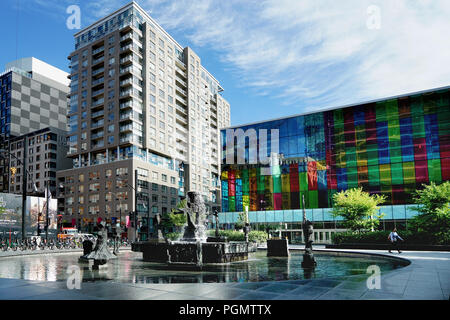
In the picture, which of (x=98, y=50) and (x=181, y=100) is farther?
(x=181, y=100)

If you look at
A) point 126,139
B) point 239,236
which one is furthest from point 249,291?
point 126,139

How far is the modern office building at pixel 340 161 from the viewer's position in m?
52.7

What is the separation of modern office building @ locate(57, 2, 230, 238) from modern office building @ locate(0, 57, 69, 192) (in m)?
33.9

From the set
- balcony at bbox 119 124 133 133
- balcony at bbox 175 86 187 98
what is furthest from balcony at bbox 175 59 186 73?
balcony at bbox 119 124 133 133

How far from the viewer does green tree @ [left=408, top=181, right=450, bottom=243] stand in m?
28.0

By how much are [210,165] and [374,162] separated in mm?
65327

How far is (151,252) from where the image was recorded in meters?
20.5

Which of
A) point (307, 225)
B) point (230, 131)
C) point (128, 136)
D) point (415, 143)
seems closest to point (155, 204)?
point (128, 136)

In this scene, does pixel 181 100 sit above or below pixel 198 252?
above

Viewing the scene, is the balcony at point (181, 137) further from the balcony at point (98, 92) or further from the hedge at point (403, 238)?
the hedge at point (403, 238)

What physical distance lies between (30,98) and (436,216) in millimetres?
122704

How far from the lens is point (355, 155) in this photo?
187ft

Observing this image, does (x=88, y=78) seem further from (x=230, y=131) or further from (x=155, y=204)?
(x=230, y=131)

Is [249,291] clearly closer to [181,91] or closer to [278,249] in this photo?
[278,249]
